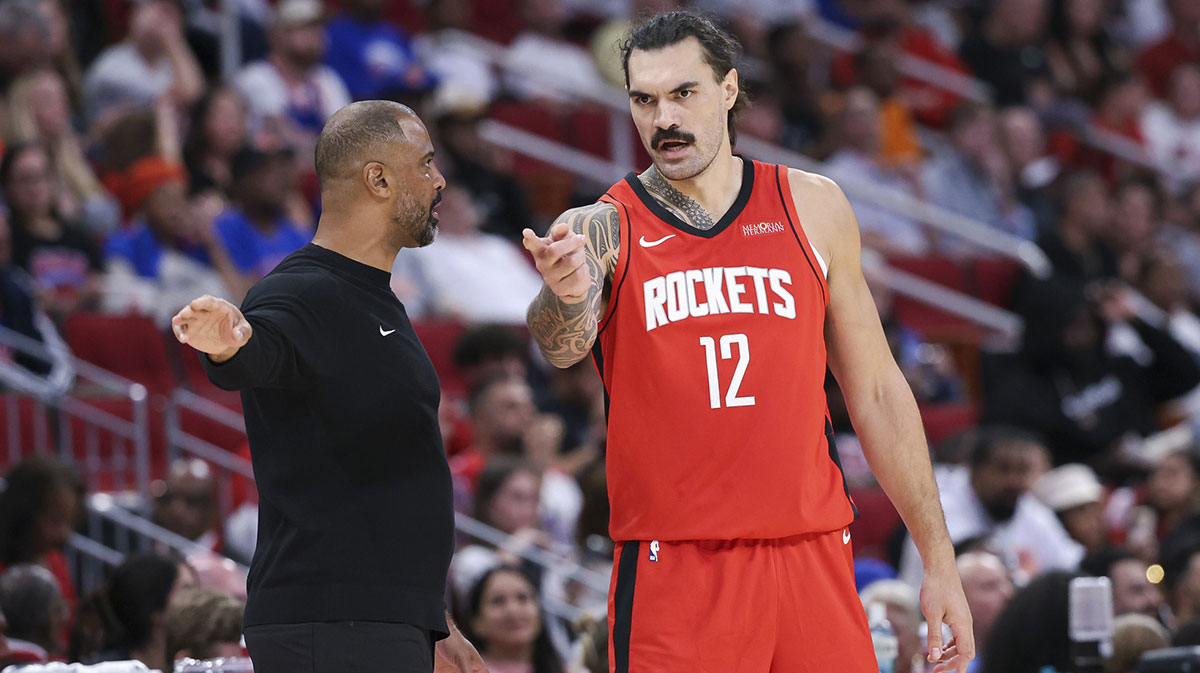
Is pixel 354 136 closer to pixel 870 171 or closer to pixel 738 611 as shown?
pixel 738 611

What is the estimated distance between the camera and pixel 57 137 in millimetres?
9461

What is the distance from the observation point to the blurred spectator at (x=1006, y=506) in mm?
8234

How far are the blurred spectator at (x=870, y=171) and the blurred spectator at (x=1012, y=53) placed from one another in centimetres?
238

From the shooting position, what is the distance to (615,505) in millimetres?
3994

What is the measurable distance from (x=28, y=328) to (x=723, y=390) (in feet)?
18.0

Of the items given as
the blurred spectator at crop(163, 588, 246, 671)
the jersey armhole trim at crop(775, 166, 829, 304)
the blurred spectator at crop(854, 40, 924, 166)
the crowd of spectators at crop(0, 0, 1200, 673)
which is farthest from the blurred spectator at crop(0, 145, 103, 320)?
the blurred spectator at crop(854, 40, 924, 166)

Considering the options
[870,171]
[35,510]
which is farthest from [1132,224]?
[35,510]

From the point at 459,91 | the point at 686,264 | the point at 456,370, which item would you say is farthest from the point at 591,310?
the point at 459,91

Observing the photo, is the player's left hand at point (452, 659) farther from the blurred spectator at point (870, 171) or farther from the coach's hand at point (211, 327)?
the blurred spectator at point (870, 171)

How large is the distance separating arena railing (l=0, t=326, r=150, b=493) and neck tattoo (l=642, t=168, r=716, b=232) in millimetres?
4212

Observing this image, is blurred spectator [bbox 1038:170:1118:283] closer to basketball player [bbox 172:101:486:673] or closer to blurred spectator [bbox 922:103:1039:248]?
blurred spectator [bbox 922:103:1039:248]

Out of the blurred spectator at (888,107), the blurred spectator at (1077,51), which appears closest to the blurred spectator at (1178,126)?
the blurred spectator at (1077,51)

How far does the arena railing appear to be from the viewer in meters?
7.81

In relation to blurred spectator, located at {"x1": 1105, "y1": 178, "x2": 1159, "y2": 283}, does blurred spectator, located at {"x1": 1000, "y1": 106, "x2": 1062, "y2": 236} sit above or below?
above
